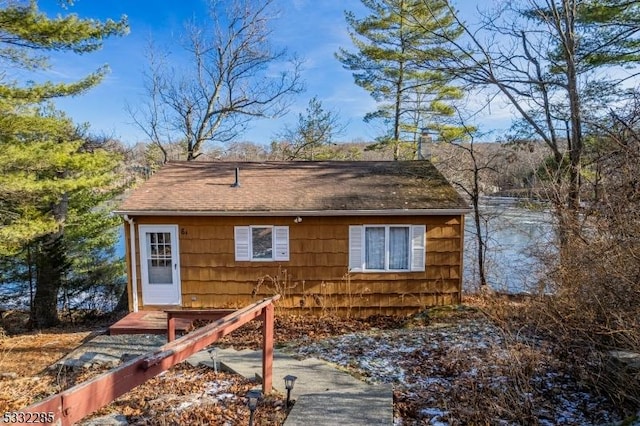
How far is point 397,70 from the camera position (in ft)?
52.1

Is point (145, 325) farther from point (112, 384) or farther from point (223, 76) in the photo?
point (223, 76)

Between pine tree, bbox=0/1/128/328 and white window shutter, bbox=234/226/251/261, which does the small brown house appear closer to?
white window shutter, bbox=234/226/251/261

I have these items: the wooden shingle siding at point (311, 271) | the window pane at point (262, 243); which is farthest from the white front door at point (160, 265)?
the window pane at point (262, 243)

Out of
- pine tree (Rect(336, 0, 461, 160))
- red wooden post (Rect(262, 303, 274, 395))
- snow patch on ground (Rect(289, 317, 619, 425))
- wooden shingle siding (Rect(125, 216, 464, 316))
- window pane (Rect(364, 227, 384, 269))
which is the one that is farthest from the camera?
pine tree (Rect(336, 0, 461, 160))

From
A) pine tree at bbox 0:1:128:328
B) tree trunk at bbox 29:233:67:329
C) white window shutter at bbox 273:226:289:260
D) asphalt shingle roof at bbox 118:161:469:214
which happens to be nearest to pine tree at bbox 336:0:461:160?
asphalt shingle roof at bbox 118:161:469:214

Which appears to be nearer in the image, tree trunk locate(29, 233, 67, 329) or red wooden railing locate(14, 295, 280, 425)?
red wooden railing locate(14, 295, 280, 425)

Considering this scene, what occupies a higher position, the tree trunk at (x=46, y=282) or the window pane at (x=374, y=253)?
the window pane at (x=374, y=253)

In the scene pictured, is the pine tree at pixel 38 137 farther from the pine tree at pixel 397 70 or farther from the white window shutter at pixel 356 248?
the pine tree at pixel 397 70

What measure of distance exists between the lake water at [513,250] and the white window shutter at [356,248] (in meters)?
2.94

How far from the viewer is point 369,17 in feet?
48.9

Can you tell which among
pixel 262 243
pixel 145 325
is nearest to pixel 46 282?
pixel 145 325

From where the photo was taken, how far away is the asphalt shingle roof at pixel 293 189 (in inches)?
327

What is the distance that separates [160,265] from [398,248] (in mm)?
5257

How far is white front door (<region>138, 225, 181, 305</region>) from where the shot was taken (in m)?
8.38
